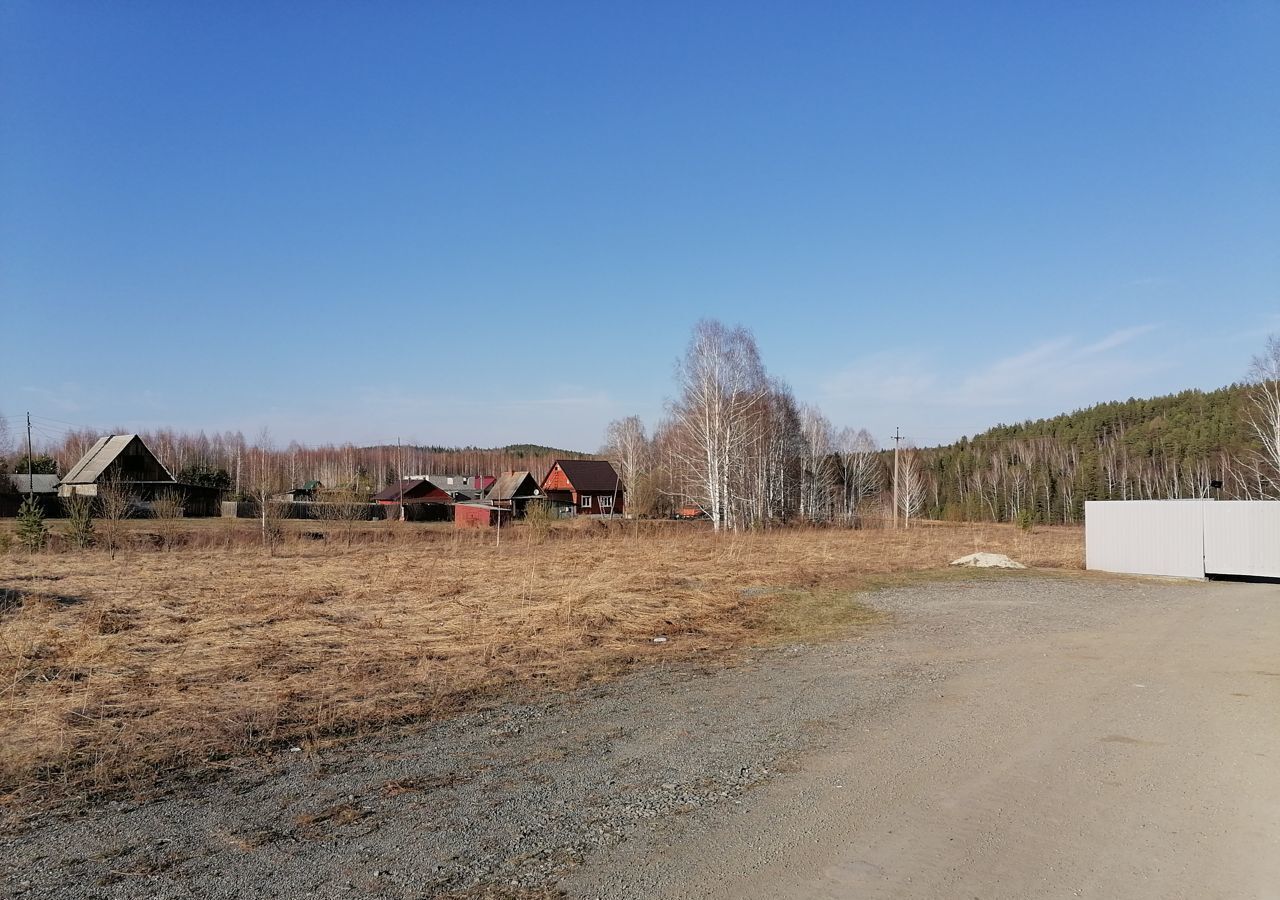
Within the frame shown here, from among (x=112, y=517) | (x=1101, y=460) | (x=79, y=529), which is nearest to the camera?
(x=79, y=529)

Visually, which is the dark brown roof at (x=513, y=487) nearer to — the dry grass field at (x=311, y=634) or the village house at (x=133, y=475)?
the village house at (x=133, y=475)

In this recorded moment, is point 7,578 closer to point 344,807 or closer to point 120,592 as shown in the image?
point 120,592

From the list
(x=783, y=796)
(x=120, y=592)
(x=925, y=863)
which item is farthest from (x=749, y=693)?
(x=120, y=592)

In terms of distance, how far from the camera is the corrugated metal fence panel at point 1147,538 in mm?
21141

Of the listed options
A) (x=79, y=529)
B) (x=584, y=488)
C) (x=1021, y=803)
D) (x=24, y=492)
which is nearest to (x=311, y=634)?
(x=1021, y=803)

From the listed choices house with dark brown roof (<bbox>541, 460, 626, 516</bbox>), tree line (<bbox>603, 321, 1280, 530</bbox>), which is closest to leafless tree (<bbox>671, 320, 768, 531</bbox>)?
tree line (<bbox>603, 321, 1280, 530</bbox>)

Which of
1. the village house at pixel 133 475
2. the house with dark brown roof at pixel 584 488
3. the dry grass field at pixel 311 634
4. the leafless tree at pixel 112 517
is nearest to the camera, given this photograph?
the dry grass field at pixel 311 634

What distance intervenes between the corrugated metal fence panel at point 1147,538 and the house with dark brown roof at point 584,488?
47537mm

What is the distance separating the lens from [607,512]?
69.8 meters

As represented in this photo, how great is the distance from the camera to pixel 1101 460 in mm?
76062

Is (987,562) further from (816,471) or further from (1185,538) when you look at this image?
(816,471)

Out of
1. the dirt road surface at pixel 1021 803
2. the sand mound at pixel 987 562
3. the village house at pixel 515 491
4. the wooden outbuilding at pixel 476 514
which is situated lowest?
the sand mound at pixel 987 562

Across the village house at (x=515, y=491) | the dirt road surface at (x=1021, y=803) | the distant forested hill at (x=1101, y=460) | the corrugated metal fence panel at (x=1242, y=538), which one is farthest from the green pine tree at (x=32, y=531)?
the distant forested hill at (x=1101, y=460)

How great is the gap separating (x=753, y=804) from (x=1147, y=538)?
69.2 feet
